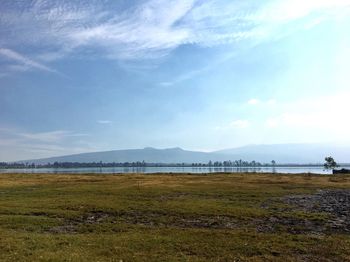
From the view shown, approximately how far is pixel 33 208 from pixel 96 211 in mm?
6188

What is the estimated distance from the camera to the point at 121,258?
61.8ft

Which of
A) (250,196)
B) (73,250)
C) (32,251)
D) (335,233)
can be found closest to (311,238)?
(335,233)

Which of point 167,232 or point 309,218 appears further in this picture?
point 309,218

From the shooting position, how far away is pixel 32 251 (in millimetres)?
19719

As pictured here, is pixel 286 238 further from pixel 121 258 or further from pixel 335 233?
pixel 121 258

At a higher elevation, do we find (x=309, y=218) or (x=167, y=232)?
(x=167, y=232)

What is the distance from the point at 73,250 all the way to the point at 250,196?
31.7 m

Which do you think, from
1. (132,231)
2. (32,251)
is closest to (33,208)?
(132,231)

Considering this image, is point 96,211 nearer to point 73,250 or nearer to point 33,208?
point 33,208

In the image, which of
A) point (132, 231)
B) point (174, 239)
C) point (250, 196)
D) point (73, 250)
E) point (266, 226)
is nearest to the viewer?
point (73, 250)

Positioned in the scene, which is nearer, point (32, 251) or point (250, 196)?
point (32, 251)

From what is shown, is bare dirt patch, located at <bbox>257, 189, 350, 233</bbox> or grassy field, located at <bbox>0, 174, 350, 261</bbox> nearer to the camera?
grassy field, located at <bbox>0, 174, 350, 261</bbox>

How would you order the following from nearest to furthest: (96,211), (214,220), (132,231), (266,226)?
1. (132,231)
2. (266,226)
3. (214,220)
4. (96,211)

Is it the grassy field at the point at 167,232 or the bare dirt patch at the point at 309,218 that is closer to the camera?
the grassy field at the point at 167,232
